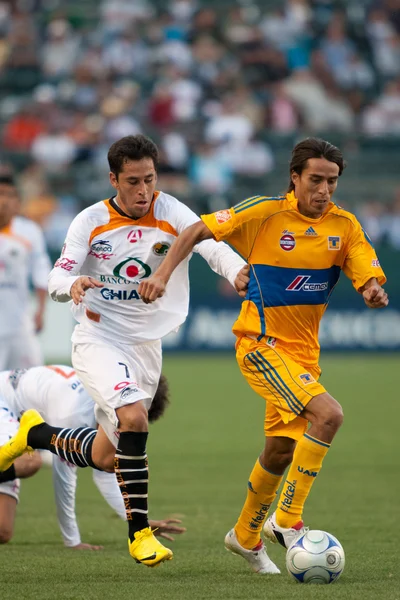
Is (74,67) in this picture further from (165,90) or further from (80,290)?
(80,290)

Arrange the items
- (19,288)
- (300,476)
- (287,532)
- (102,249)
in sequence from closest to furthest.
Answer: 1. (300,476)
2. (287,532)
3. (102,249)
4. (19,288)

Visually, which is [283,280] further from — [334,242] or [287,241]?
[334,242]

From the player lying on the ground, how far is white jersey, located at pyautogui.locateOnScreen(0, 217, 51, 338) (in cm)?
323

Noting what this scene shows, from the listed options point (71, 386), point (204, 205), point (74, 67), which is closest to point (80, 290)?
point (71, 386)

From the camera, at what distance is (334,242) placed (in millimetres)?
6047

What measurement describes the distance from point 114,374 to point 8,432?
1235mm

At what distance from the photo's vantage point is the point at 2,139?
69.2ft

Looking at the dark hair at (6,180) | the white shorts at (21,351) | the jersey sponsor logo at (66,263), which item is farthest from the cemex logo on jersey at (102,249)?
the white shorts at (21,351)

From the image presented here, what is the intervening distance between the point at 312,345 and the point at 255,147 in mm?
15022

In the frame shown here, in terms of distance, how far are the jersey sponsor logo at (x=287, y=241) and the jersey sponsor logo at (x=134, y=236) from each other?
Result: 2.64 ft

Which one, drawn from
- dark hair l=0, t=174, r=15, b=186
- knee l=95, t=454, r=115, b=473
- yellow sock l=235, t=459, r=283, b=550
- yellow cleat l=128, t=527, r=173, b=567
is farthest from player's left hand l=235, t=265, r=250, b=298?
dark hair l=0, t=174, r=15, b=186

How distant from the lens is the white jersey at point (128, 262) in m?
6.21

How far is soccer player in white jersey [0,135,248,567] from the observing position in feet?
19.8

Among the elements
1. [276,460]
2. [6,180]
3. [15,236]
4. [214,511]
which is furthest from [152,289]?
[15,236]
